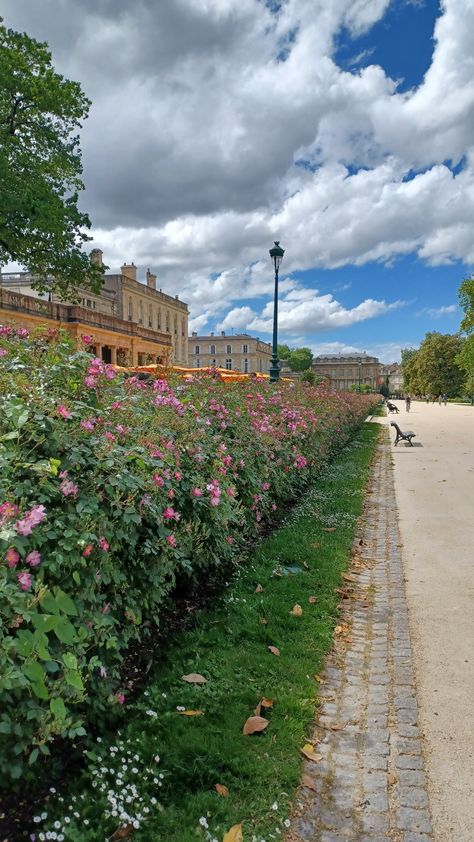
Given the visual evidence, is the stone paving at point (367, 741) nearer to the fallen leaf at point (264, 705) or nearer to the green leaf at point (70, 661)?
the fallen leaf at point (264, 705)

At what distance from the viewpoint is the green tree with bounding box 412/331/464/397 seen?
78188mm

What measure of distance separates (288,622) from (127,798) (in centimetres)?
183

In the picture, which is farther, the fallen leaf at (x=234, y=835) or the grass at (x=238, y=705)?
the grass at (x=238, y=705)

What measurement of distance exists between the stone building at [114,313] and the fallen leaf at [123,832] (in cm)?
1563

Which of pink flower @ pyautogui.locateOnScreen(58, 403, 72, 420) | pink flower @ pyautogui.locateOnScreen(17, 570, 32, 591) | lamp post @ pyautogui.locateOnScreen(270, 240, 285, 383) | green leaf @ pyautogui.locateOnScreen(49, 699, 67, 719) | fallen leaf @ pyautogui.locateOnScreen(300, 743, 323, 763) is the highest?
lamp post @ pyautogui.locateOnScreen(270, 240, 285, 383)

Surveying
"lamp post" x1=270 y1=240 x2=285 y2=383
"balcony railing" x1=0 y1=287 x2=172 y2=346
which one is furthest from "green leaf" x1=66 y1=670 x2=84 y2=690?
"balcony railing" x1=0 y1=287 x2=172 y2=346

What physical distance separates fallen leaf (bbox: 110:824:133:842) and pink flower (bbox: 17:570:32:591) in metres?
0.94

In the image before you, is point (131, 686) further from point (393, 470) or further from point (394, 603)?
point (393, 470)

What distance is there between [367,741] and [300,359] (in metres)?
143

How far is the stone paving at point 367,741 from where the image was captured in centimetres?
210

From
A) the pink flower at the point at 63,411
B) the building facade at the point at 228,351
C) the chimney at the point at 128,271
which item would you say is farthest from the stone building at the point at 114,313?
the building facade at the point at 228,351

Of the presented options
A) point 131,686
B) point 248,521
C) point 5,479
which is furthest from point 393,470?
point 5,479

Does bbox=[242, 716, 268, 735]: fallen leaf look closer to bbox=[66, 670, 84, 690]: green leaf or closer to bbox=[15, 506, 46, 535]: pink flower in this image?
bbox=[66, 670, 84, 690]: green leaf

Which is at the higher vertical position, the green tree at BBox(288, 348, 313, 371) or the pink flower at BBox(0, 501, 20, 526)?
the green tree at BBox(288, 348, 313, 371)
